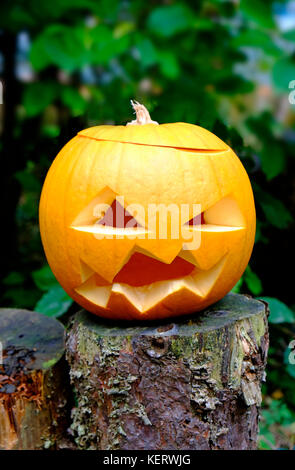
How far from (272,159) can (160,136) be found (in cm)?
122

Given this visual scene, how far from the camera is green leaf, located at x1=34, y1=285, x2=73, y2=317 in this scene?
2.54m

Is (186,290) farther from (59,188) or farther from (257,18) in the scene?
(257,18)

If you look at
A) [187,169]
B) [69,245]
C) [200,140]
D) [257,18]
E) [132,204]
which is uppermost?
[257,18]

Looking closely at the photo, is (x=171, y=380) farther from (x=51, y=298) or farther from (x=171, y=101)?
(x=171, y=101)

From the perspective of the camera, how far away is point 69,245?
1.82m

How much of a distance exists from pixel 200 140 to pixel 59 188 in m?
0.60

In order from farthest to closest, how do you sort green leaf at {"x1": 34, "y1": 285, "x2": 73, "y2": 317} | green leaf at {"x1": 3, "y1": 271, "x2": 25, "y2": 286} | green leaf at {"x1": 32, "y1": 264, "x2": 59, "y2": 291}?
green leaf at {"x1": 3, "y1": 271, "x2": 25, "y2": 286}, green leaf at {"x1": 32, "y1": 264, "x2": 59, "y2": 291}, green leaf at {"x1": 34, "y1": 285, "x2": 73, "y2": 317}

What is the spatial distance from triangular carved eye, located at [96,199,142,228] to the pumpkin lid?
0.83 ft

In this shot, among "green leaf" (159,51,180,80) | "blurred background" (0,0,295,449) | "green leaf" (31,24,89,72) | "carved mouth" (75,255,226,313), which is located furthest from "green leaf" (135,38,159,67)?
"carved mouth" (75,255,226,313)

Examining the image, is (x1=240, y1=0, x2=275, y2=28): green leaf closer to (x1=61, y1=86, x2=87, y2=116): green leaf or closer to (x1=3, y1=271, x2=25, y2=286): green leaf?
(x1=61, y1=86, x2=87, y2=116): green leaf

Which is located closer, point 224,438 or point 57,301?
point 224,438

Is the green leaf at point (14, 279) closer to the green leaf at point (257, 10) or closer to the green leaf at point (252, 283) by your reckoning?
the green leaf at point (252, 283)
